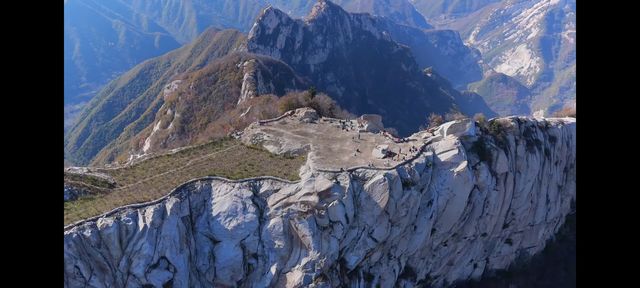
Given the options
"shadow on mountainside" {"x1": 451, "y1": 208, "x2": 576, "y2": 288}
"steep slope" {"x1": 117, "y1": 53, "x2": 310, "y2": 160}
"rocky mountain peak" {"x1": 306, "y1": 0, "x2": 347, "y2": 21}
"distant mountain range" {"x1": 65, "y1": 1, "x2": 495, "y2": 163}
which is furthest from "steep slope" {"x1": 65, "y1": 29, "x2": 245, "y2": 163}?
"shadow on mountainside" {"x1": 451, "y1": 208, "x2": 576, "y2": 288}

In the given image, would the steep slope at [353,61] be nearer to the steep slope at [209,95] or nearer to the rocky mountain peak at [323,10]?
the rocky mountain peak at [323,10]

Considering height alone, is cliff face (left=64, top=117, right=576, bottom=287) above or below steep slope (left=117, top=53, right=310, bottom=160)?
below

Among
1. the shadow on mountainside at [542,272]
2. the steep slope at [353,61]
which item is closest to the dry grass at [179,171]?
the shadow on mountainside at [542,272]

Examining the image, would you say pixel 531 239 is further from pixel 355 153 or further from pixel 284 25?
pixel 284 25

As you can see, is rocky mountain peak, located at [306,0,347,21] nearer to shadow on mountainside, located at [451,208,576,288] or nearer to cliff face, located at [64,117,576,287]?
shadow on mountainside, located at [451,208,576,288]

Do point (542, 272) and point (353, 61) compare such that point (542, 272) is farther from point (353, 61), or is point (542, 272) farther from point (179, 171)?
point (353, 61)

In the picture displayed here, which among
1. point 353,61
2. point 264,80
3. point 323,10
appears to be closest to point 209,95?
point 264,80
